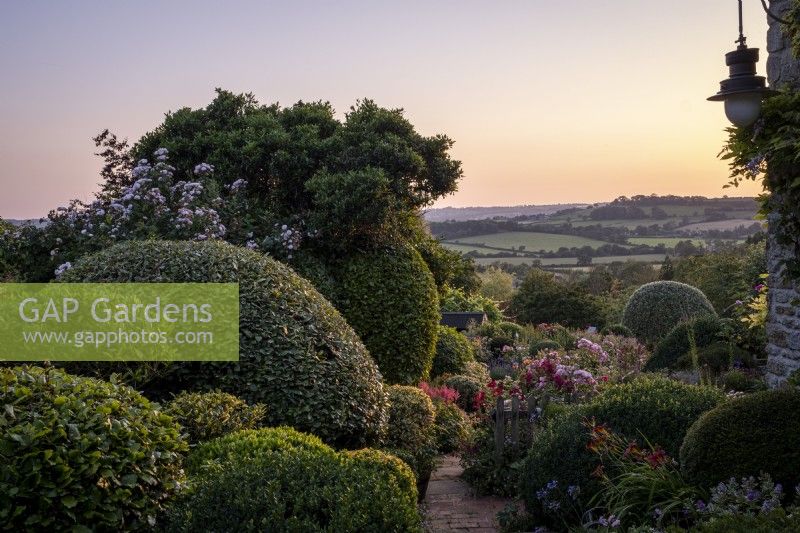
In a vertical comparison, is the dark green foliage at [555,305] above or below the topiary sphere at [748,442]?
below

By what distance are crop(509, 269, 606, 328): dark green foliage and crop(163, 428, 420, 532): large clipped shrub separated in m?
16.7

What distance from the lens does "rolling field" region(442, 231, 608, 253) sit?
4322cm

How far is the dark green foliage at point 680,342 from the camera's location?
40.4 feet

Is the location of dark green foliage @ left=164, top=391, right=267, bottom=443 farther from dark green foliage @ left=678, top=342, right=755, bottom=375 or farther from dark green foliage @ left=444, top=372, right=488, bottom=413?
dark green foliage @ left=678, top=342, right=755, bottom=375

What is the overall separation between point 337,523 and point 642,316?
49.6ft

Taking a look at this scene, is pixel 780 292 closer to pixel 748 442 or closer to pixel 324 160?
pixel 748 442

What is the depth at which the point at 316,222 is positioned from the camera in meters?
10.9

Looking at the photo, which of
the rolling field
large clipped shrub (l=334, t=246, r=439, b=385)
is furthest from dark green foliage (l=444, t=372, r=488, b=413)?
the rolling field

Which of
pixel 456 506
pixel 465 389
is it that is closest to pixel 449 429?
pixel 465 389

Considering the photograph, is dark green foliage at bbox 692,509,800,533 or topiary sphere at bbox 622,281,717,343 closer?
dark green foliage at bbox 692,509,800,533

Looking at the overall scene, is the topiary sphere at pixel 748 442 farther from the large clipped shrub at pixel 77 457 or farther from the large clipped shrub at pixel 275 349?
the large clipped shrub at pixel 77 457

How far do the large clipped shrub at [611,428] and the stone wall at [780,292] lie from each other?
133 cm

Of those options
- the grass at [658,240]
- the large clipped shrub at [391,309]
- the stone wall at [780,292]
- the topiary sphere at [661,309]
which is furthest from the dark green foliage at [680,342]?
the grass at [658,240]

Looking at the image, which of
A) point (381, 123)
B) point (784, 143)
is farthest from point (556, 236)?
point (784, 143)
